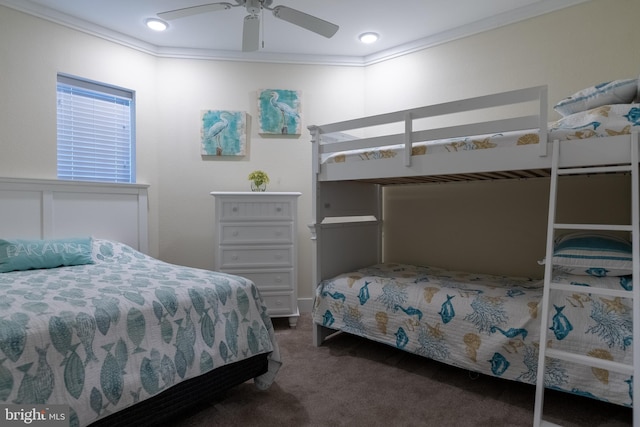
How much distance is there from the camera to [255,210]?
330 centimetres

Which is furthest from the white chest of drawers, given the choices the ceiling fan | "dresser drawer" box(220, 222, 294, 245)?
the ceiling fan

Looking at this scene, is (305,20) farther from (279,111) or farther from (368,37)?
(279,111)

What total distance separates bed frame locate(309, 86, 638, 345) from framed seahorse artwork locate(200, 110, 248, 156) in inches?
44.8

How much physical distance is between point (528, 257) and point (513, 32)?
179cm

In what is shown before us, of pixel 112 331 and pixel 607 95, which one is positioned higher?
pixel 607 95

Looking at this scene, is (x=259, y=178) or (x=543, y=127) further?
(x=259, y=178)

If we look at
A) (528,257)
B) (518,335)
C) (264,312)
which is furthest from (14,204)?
(528,257)

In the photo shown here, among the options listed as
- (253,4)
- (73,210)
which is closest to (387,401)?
(253,4)

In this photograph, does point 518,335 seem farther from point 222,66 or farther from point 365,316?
point 222,66

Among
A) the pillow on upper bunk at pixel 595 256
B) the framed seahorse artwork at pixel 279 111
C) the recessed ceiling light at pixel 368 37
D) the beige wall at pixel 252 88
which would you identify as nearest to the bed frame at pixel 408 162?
the beige wall at pixel 252 88

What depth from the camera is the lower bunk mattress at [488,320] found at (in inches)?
69.4

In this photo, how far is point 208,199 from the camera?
3707mm

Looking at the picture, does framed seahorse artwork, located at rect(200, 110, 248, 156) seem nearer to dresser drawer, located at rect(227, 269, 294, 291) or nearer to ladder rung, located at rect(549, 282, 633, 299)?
dresser drawer, located at rect(227, 269, 294, 291)

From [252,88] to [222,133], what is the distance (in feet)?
1.81
